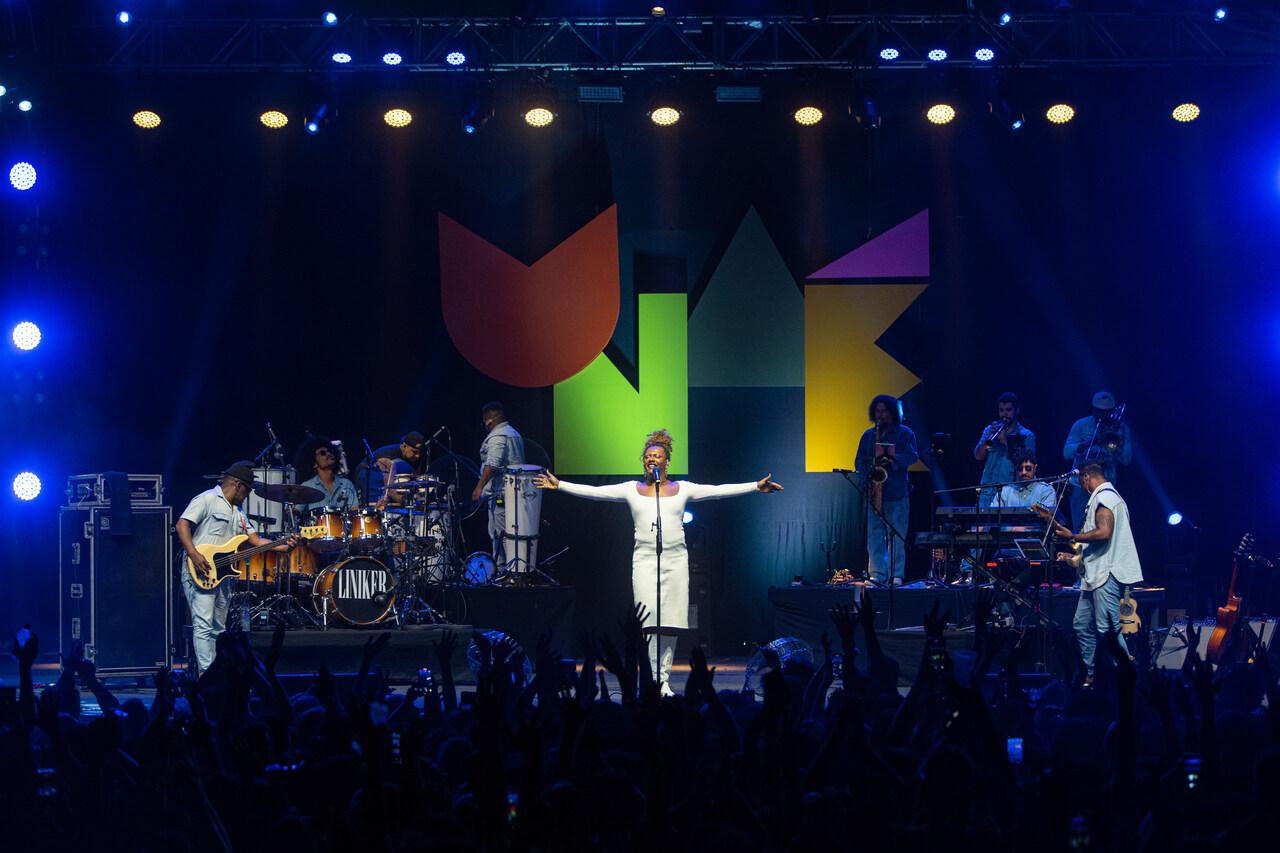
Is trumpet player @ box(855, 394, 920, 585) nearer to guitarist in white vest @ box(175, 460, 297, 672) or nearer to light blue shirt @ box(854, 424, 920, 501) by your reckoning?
light blue shirt @ box(854, 424, 920, 501)

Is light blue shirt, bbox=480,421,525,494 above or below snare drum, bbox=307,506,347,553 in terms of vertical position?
above

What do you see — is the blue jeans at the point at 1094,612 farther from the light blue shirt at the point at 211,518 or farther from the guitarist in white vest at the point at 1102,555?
the light blue shirt at the point at 211,518

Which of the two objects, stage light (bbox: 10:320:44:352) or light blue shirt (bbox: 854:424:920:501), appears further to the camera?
stage light (bbox: 10:320:44:352)

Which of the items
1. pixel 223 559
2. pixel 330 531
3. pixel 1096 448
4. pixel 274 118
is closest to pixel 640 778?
pixel 223 559

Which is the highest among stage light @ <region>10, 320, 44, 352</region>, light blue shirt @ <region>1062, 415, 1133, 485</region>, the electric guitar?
stage light @ <region>10, 320, 44, 352</region>

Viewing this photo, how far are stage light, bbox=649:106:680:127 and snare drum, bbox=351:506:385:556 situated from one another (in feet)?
15.3

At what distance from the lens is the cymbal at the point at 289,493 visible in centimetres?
1104

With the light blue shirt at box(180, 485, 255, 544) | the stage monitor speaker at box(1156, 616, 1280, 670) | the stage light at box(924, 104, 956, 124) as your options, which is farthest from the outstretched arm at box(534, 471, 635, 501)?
the stage light at box(924, 104, 956, 124)

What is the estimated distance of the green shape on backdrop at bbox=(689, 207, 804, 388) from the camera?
13773mm

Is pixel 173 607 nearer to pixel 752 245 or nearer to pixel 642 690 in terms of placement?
pixel 752 245

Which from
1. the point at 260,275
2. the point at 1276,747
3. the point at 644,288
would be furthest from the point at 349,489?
the point at 1276,747

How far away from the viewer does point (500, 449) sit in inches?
504

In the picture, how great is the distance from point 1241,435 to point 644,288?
5.93m

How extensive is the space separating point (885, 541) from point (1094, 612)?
2.26 meters
